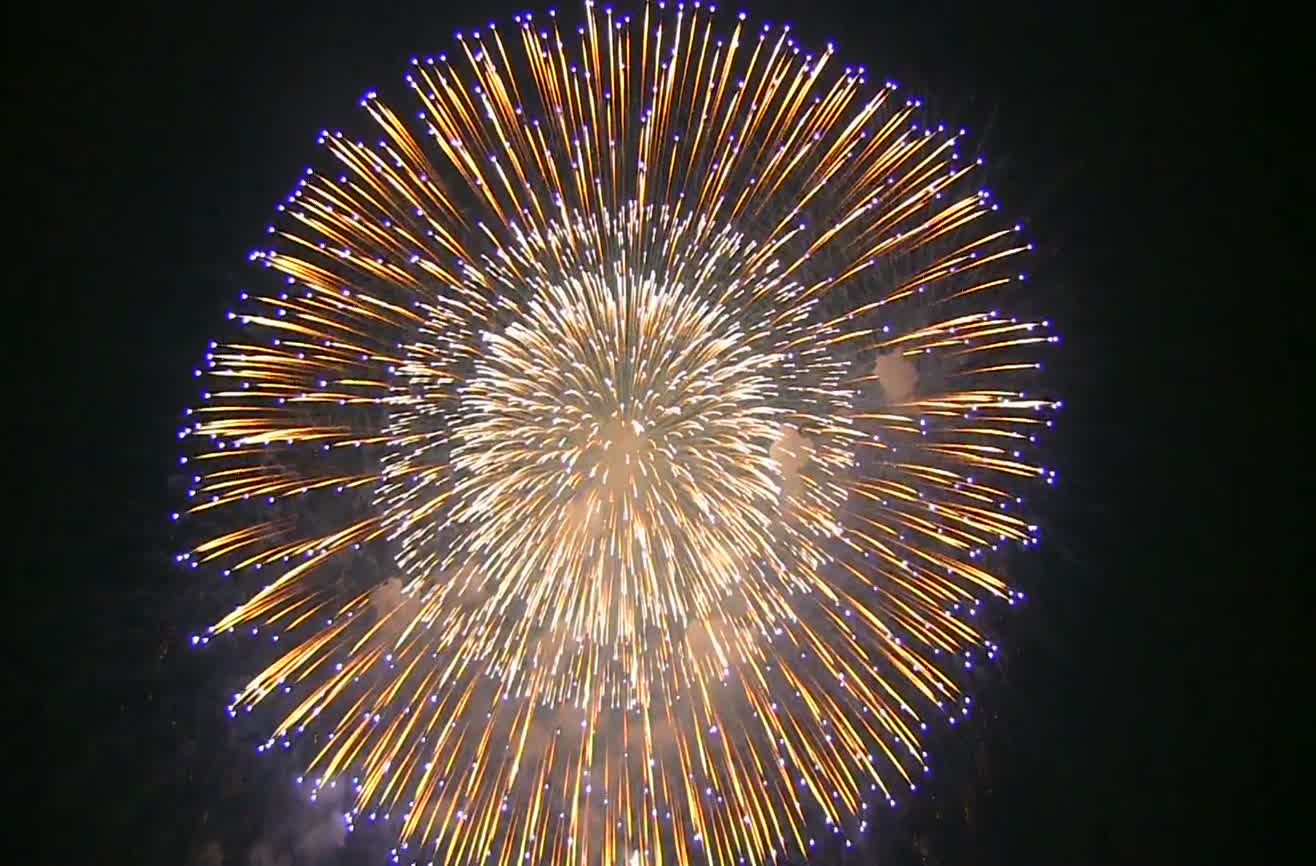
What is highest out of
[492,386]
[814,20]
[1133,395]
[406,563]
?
[814,20]

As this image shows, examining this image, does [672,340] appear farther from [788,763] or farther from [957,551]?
[788,763]

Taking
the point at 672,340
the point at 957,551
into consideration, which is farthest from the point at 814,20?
the point at 957,551

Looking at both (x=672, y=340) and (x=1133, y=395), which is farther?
(x=1133, y=395)
